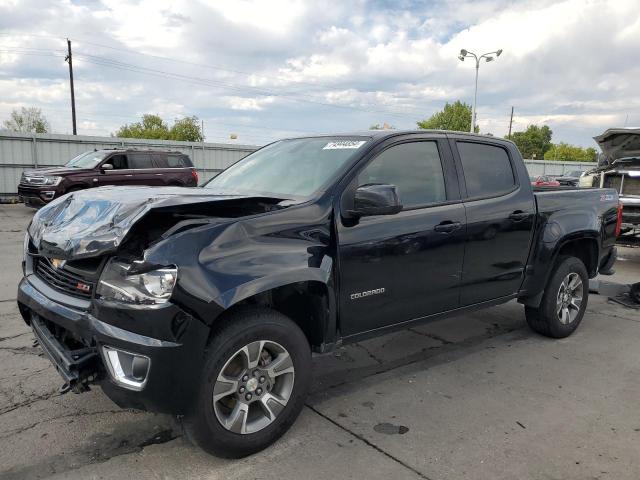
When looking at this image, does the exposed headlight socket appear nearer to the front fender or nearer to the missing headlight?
the missing headlight

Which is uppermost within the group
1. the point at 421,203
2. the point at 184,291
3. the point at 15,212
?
the point at 421,203

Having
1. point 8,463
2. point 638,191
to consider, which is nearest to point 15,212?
point 8,463

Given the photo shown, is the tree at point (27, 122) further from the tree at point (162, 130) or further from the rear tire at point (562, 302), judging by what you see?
the rear tire at point (562, 302)

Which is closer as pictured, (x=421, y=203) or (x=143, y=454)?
(x=143, y=454)

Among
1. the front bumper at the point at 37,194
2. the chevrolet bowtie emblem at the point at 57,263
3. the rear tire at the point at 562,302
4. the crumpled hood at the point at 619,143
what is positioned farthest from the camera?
the front bumper at the point at 37,194

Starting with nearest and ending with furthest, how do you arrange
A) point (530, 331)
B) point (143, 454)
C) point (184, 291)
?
point (184, 291)
point (143, 454)
point (530, 331)

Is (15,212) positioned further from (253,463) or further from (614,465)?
(614,465)

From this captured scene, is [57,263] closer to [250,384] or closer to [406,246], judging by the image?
[250,384]

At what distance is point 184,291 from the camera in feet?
8.33

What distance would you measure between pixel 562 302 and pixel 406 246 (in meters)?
2.36

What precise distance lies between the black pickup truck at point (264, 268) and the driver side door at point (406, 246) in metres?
0.01

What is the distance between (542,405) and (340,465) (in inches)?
64.9

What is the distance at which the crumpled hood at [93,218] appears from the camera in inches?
104

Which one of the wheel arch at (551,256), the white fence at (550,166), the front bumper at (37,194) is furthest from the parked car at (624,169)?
the white fence at (550,166)
